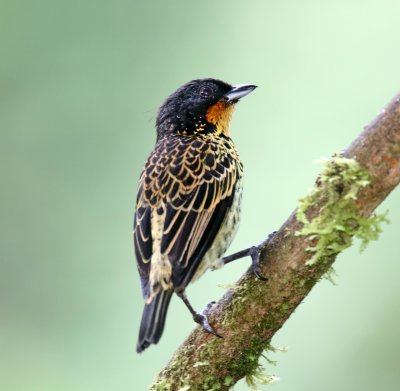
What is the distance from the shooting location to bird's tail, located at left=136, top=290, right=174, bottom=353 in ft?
12.1

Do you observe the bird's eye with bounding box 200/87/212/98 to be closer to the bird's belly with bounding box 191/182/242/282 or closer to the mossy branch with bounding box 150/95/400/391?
the bird's belly with bounding box 191/182/242/282

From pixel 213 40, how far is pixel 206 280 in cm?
267

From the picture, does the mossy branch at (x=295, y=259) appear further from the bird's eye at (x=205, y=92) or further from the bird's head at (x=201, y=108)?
the bird's eye at (x=205, y=92)

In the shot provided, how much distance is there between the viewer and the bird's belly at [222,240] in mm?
4289

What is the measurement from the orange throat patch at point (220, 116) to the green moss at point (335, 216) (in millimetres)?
1758

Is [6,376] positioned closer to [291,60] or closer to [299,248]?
[291,60]

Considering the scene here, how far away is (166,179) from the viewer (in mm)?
4359

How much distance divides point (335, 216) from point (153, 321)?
1038 millimetres

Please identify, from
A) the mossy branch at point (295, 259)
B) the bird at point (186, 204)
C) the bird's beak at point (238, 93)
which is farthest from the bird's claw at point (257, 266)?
the bird's beak at point (238, 93)

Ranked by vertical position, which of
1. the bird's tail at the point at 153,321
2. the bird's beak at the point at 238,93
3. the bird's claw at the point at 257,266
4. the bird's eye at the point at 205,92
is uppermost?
the bird's eye at the point at 205,92

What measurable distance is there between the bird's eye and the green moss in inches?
75.1

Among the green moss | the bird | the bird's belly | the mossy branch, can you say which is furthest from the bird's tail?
the green moss

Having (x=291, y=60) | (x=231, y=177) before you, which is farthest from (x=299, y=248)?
(x=291, y=60)

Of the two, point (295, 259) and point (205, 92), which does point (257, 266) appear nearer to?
point (295, 259)
